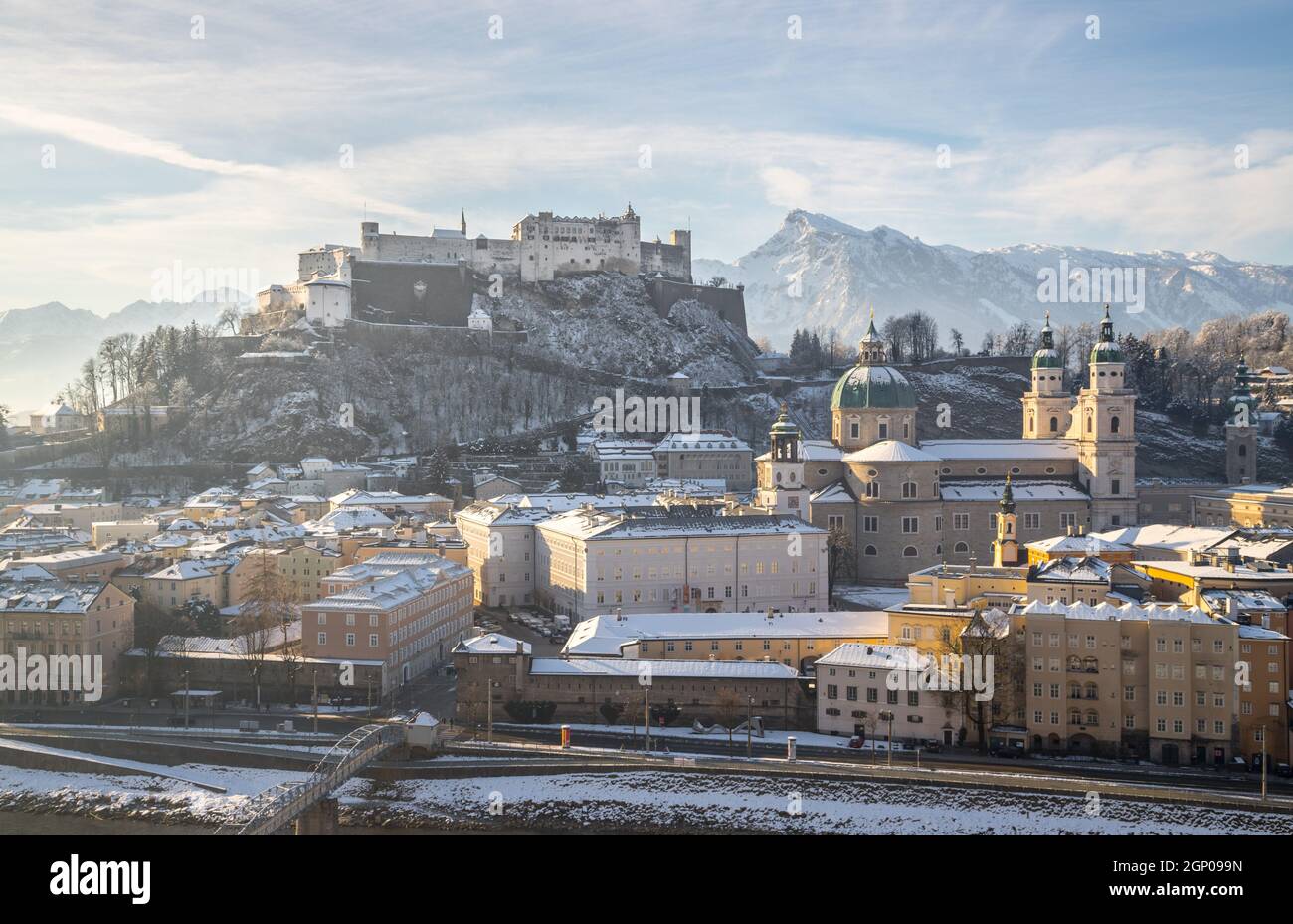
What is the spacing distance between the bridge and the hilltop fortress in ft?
225

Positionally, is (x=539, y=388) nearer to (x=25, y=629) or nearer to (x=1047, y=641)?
(x=25, y=629)

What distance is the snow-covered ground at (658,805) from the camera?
32.5 meters

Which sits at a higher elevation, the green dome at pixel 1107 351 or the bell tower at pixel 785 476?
the green dome at pixel 1107 351

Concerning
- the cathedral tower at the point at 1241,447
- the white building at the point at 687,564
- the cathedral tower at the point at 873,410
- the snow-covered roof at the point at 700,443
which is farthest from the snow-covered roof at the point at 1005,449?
the snow-covered roof at the point at 700,443

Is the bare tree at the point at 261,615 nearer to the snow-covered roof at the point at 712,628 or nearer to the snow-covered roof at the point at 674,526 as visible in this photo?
the snow-covered roof at the point at 712,628

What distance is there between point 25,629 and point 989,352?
96808 millimetres

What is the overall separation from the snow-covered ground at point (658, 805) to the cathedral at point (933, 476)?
1077 inches

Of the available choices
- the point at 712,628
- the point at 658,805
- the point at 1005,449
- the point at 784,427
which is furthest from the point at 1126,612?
the point at 1005,449

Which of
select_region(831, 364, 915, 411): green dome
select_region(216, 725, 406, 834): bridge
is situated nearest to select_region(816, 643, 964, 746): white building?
select_region(216, 725, 406, 834): bridge

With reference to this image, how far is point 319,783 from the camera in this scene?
3300cm

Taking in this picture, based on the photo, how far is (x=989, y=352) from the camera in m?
123

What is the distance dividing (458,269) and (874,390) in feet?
175

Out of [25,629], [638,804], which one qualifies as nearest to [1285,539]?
[638,804]

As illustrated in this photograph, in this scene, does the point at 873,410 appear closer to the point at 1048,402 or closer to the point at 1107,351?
the point at 1107,351
